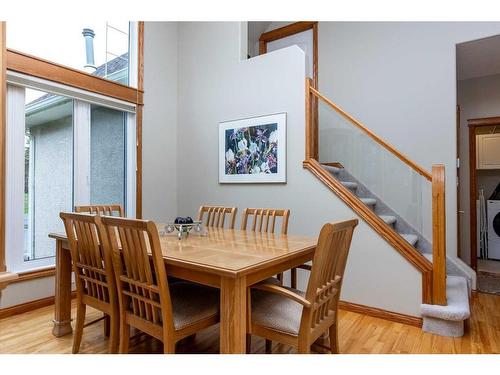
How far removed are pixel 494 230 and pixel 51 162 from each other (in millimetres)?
6398

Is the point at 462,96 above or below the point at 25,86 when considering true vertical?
above

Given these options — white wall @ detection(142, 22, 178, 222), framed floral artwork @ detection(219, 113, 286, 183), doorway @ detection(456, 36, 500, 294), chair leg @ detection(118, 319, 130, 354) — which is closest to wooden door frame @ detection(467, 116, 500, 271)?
doorway @ detection(456, 36, 500, 294)

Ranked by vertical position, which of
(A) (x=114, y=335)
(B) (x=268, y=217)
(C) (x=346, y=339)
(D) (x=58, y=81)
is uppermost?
(D) (x=58, y=81)

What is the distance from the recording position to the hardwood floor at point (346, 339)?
2174mm

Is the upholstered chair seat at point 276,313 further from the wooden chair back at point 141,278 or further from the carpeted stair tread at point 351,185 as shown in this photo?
the carpeted stair tread at point 351,185

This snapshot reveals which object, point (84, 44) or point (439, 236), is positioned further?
point (84, 44)

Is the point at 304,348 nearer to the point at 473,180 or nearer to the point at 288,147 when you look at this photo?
the point at 288,147

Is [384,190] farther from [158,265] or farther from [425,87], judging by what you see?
[158,265]

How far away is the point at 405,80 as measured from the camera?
3898 mm

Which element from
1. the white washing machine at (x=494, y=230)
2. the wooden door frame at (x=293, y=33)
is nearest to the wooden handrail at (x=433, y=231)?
the wooden door frame at (x=293, y=33)

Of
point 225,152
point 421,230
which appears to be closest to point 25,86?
point 225,152

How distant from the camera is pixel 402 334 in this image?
8.04 ft

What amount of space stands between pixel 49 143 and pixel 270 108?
2345mm

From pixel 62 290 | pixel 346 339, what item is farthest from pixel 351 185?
pixel 62 290
